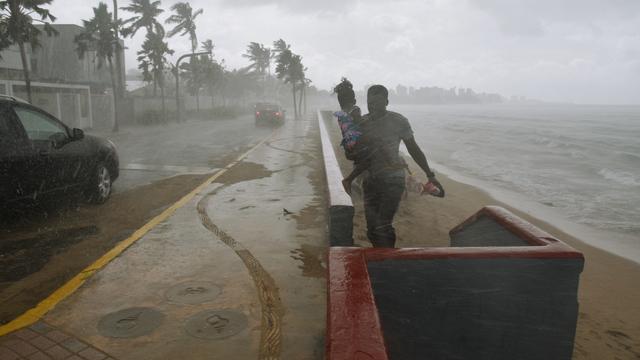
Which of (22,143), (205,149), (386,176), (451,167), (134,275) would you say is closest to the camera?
(386,176)

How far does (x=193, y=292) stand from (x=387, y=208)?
1860mm

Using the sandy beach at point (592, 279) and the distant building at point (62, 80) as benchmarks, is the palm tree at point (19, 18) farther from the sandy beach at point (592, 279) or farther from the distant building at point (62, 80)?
the sandy beach at point (592, 279)

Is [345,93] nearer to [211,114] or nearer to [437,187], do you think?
[437,187]

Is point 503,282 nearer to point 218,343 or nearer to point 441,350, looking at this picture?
point 441,350

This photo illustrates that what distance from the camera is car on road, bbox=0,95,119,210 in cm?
→ 546

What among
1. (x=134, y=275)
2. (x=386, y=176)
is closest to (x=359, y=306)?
(x=386, y=176)

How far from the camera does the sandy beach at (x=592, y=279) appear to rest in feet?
14.3

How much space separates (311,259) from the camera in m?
4.87

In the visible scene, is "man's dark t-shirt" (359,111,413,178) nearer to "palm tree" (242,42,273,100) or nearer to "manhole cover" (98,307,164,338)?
"manhole cover" (98,307,164,338)

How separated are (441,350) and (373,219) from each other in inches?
65.0

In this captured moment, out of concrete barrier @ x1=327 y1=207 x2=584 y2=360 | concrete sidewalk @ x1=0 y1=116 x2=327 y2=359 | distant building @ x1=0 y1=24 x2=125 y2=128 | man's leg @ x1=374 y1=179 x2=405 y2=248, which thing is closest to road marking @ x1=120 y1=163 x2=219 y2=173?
concrete sidewalk @ x1=0 y1=116 x2=327 y2=359

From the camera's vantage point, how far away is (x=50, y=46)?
3716cm

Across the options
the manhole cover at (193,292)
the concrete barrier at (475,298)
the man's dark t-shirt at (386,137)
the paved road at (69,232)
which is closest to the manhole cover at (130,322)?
the manhole cover at (193,292)

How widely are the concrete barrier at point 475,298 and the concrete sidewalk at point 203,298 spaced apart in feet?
2.50
